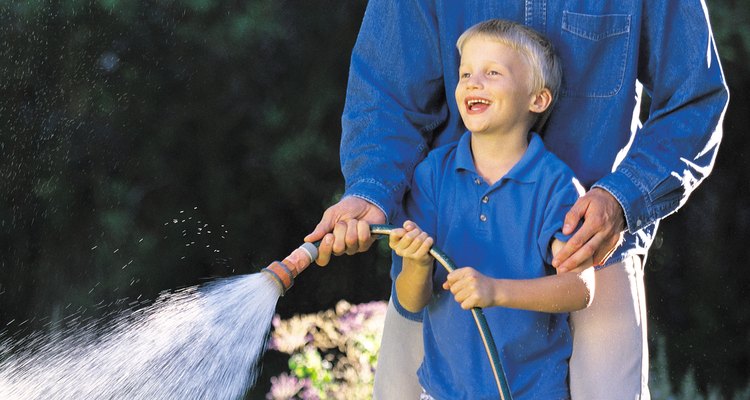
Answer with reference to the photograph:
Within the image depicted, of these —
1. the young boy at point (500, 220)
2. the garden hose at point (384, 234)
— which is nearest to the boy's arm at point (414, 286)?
the young boy at point (500, 220)

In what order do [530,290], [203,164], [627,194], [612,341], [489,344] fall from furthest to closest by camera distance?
[203,164] < [612,341] < [627,194] < [530,290] < [489,344]

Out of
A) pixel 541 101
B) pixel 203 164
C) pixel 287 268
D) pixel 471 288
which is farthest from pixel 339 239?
pixel 203 164

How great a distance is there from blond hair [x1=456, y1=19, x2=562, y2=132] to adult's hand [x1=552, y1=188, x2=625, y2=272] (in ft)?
0.77

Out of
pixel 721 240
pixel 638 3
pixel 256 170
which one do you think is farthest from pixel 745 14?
pixel 638 3

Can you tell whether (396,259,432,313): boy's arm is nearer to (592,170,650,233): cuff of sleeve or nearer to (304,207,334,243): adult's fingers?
(304,207,334,243): adult's fingers

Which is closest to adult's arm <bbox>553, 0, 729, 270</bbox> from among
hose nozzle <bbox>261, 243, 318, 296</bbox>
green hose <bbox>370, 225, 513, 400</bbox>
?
green hose <bbox>370, 225, 513, 400</bbox>

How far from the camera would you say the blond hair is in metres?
2.34

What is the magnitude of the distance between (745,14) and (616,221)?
2.47 meters

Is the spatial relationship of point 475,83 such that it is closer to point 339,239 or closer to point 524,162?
point 524,162

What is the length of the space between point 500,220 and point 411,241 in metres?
0.25

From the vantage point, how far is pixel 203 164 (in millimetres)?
4852

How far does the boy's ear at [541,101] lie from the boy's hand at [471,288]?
42 centimetres

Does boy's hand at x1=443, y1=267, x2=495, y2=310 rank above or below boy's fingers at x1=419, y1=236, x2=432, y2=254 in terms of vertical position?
below

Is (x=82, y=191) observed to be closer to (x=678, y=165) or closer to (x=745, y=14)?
(x=745, y=14)
